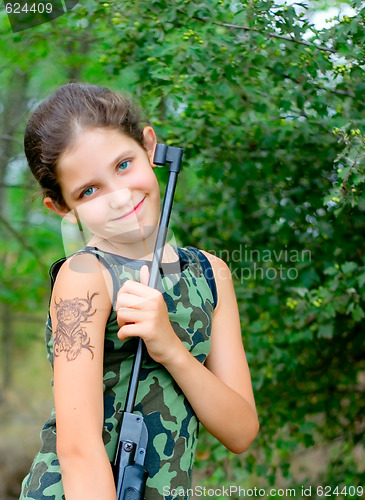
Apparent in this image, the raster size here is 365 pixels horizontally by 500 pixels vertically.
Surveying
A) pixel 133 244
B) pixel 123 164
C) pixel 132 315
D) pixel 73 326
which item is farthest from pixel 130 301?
pixel 123 164

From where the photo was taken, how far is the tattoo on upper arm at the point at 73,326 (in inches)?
53.3

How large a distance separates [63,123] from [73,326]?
468 mm

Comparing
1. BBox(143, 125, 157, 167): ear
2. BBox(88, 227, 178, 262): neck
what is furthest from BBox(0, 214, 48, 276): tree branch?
BBox(88, 227, 178, 262): neck

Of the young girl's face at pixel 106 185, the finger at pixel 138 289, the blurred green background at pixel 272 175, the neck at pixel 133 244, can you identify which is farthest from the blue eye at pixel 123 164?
the blurred green background at pixel 272 175

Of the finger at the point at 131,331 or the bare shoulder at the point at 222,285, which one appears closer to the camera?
the finger at the point at 131,331

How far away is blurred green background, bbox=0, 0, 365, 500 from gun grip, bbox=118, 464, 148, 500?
39.8 inches

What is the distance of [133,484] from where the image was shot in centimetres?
130

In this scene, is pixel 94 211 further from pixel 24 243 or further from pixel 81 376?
pixel 24 243

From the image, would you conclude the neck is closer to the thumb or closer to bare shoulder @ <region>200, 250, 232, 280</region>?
the thumb

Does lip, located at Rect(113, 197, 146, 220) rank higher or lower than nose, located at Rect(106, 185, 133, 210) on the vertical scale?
lower

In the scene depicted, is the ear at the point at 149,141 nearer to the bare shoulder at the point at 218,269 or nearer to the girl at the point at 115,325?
the girl at the point at 115,325

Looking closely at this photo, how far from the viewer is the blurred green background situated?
241cm

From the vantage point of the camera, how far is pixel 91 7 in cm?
275

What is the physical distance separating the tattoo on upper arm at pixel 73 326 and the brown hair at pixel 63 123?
0.32 meters
